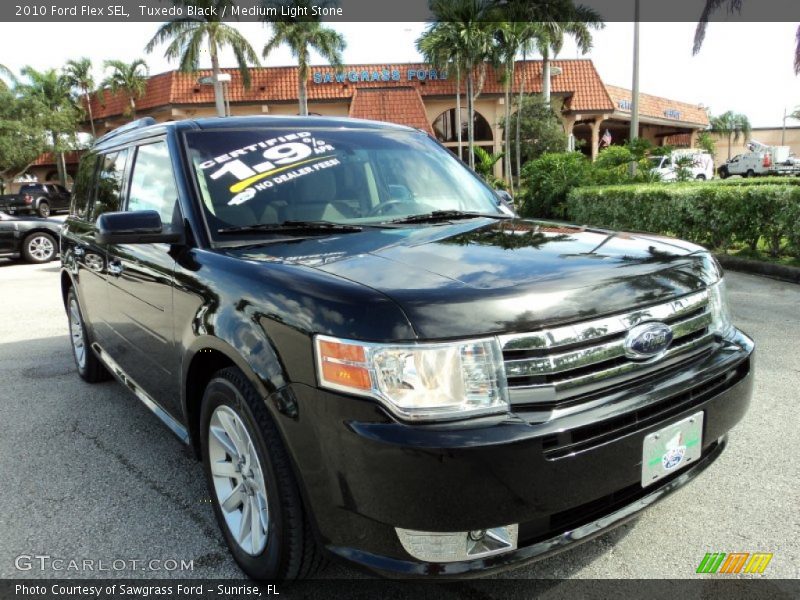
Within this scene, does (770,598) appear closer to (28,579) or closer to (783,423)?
(783,423)

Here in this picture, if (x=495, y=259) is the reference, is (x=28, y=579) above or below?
below

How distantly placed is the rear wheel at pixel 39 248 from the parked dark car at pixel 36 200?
1925 centimetres

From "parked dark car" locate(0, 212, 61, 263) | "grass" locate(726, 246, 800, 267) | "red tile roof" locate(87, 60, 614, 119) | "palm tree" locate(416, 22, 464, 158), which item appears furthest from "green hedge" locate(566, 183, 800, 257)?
"red tile roof" locate(87, 60, 614, 119)

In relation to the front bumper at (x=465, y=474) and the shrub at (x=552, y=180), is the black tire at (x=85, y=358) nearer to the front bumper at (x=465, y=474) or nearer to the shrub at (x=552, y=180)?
the front bumper at (x=465, y=474)

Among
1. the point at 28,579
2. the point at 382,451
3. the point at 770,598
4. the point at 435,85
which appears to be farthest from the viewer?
the point at 435,85

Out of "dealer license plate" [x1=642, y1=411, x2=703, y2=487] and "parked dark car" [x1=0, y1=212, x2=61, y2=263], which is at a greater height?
"dealer license plate" [x1=642, y1=411, x2=703, y2=487]

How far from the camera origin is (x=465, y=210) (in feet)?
11.0

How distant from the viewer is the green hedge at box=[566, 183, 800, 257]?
8383 millimetres

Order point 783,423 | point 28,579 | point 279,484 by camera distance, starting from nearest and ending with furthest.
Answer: point 279,484, point 28,579, point 783,423

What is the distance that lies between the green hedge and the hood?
17.2ft

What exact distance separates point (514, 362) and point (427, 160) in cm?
211

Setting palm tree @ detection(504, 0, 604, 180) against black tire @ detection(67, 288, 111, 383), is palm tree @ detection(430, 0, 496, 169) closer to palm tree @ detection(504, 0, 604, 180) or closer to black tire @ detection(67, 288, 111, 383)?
palm tree @ detection(504, 0, 604, 180)

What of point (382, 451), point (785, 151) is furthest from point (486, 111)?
point (382, 451)

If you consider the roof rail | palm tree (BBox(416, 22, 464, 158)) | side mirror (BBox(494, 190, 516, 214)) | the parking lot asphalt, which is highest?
palm tree (BBox(416, 22, 464, 158))
